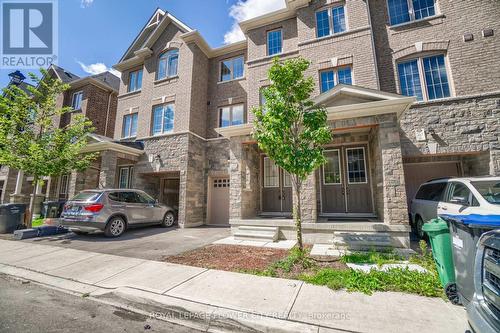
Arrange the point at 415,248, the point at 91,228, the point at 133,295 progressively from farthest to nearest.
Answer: the point at 91,228, the point at 415,248, the point at 133,295

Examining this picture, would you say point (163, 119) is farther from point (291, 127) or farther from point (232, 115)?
point (291, 127)

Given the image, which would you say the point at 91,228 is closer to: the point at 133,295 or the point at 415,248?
the point at 133,295

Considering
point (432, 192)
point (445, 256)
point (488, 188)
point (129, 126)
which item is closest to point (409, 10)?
point (432, 192)

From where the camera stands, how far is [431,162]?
9242mm

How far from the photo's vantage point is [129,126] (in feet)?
45.8

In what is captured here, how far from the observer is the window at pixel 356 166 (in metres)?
8.83

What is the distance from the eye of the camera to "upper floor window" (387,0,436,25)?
9.32m

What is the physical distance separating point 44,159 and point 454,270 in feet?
43.2

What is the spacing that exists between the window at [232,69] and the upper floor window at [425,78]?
324 inches

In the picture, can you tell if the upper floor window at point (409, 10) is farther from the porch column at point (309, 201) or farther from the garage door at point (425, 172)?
the porch column at point (309, 201)

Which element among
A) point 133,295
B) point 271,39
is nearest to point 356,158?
point 271,39

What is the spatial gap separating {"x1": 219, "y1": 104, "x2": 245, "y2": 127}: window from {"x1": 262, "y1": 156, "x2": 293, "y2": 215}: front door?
3313 millimetres

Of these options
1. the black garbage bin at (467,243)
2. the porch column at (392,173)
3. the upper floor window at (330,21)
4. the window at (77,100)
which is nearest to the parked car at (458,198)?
the porch column at (392,173)

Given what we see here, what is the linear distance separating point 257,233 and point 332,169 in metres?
4.43
